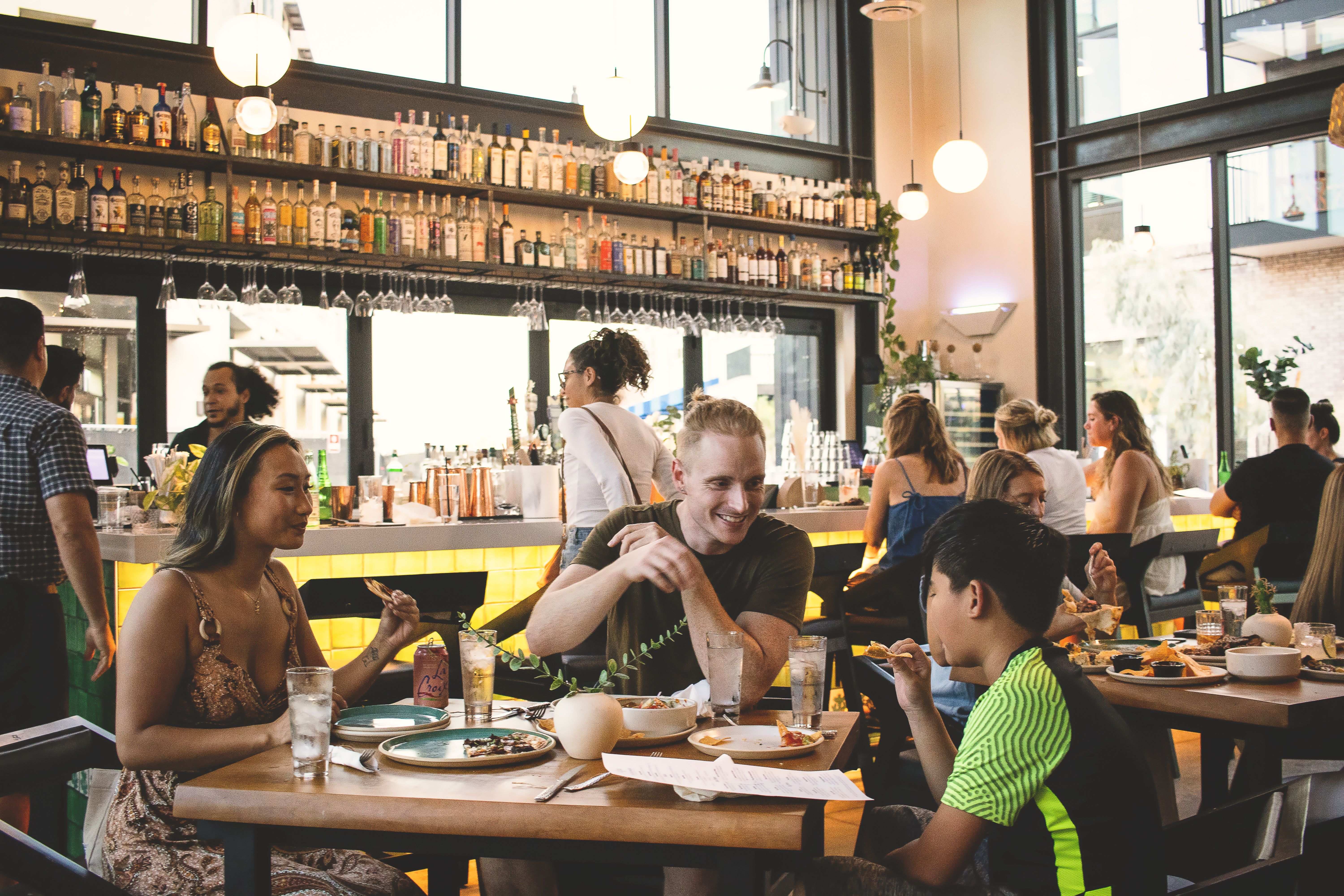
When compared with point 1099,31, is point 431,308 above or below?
below

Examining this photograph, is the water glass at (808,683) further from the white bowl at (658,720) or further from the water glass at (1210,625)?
the water glass at (1210,625)

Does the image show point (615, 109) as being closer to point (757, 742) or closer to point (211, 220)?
point (211, 220)

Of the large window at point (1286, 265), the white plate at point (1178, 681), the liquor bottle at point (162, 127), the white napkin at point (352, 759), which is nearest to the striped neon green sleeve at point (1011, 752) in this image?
the white napkin at point (352, 759)

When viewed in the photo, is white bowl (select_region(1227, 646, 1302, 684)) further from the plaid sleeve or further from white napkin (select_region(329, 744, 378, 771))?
the plaid sleeve

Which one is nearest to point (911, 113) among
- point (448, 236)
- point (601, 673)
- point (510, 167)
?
point (510, 167)

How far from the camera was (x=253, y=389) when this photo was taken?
4.85 m

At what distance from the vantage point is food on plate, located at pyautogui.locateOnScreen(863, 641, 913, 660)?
1.75 meters

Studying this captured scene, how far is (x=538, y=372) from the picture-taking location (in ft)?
22.6

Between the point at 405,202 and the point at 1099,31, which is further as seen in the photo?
the point at 1099,31

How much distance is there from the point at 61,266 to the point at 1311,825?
569 centimetres

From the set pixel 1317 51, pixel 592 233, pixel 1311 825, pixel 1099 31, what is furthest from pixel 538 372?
pixel 1311 825

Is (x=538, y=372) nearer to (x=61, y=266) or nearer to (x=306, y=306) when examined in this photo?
(x=306, y=306)

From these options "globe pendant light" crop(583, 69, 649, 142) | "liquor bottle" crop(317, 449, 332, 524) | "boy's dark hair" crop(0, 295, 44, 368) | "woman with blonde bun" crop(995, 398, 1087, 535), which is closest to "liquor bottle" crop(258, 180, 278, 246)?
"globe pendant light" crop(583, 69, 649, 142)

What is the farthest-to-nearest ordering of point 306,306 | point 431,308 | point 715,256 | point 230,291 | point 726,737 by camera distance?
point 715,256 < point 306,306 < point 431,308 < point 230,291 < point 726,737
